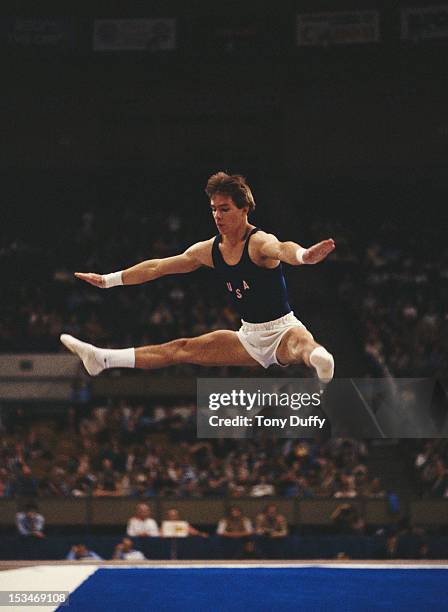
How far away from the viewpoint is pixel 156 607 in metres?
6.62

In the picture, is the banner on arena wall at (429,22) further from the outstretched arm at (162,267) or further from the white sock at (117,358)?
the white sock at (117,358)

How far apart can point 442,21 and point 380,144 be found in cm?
236

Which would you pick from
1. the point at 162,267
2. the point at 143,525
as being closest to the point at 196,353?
the point at 162,267

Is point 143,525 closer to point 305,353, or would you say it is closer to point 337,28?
point 305,353

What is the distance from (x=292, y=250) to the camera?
591 centimetres

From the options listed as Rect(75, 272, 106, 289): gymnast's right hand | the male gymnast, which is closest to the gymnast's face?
the male gymnast

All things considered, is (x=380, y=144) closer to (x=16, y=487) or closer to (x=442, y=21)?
(x=442, y=21)

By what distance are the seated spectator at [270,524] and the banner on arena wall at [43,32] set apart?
9.44 m

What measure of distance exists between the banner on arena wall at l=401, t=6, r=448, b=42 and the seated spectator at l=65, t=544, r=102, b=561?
34.2 ft

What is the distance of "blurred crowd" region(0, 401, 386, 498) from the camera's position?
11062 mm

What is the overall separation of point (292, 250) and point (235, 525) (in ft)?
18.4

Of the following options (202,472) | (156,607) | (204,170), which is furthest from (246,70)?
(156,607)

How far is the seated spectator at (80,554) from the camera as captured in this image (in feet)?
32.9

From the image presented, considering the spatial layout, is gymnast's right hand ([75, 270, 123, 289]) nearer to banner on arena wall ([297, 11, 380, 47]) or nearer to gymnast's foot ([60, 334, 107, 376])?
gymnast's foot ([60, 334, 107, 376])
